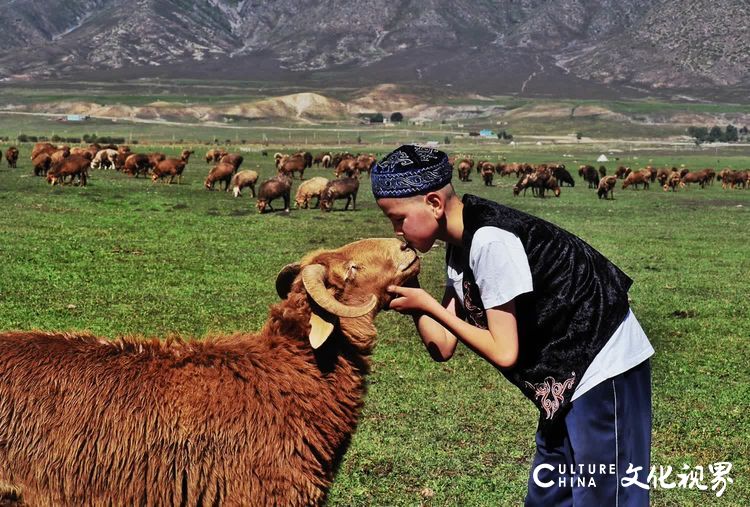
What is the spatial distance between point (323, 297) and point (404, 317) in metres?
7.63

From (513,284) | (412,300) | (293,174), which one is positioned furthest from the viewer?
(293,174)

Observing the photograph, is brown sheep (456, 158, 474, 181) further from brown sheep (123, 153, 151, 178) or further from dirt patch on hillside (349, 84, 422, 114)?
dirt patch on hillside (349, 84, 422, 114)

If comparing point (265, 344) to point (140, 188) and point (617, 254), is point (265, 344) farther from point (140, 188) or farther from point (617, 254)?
point (140, 188)

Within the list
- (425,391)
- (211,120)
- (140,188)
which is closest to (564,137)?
(211,120)

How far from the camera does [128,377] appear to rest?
430cm

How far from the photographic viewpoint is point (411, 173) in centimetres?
351

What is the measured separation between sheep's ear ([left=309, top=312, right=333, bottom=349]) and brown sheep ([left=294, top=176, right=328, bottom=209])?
24480mm

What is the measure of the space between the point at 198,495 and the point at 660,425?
16.1 feet

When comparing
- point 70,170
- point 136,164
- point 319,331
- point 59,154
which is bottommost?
point 136,164

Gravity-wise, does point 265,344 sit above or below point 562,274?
below

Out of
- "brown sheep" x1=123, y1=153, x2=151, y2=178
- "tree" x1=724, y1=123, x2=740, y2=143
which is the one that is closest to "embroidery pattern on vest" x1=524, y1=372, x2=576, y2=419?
"brown sheep" x1=123, y1=153, x2=151, y2=178

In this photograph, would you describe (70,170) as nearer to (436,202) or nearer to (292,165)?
(292,165)

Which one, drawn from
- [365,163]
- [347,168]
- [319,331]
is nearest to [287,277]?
[319,331]

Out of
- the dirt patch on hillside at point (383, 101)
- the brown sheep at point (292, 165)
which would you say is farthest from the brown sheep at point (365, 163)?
Result: the dirt patch on hillside at point (383, 101)
